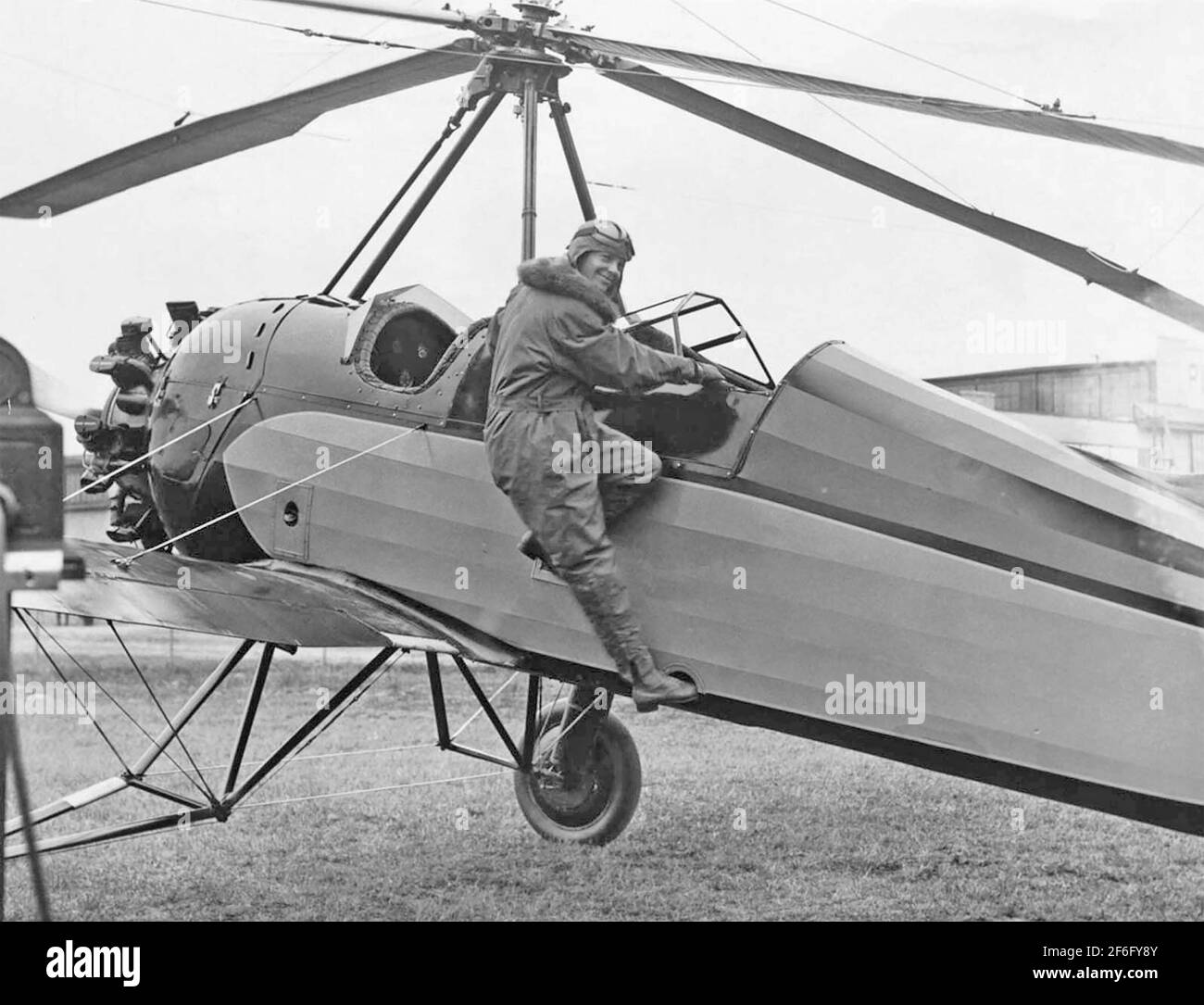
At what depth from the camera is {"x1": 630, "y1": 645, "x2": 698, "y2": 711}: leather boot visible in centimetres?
446

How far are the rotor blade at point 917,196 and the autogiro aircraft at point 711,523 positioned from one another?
0.01 metres

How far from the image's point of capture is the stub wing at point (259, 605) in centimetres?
450

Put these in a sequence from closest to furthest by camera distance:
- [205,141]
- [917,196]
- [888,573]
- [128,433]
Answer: [888,573] → [917,196] → [205,141] → [128,433]

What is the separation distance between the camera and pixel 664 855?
643cm

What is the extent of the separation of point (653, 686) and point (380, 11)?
2.79 m

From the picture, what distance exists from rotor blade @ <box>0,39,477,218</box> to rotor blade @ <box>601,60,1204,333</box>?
89cm

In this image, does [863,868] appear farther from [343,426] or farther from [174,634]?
[174,634]

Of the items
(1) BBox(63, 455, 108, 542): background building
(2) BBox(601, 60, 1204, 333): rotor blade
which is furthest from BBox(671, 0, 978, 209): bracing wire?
Result: (1) BBox(63, 455, 108, 542): background building

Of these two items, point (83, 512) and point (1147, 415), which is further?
point (83, 512)

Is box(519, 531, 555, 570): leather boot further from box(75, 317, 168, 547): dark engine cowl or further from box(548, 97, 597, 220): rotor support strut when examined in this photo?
box(75, 317, 168, 547): dark engine cowl

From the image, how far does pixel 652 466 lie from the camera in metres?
4.52

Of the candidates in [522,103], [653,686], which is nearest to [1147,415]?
[653,686]

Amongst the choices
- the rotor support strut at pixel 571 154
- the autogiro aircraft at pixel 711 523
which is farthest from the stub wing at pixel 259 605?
the rotor support strut at pixel 571 154

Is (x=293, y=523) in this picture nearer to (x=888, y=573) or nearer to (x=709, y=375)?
(x=709, y=375)
